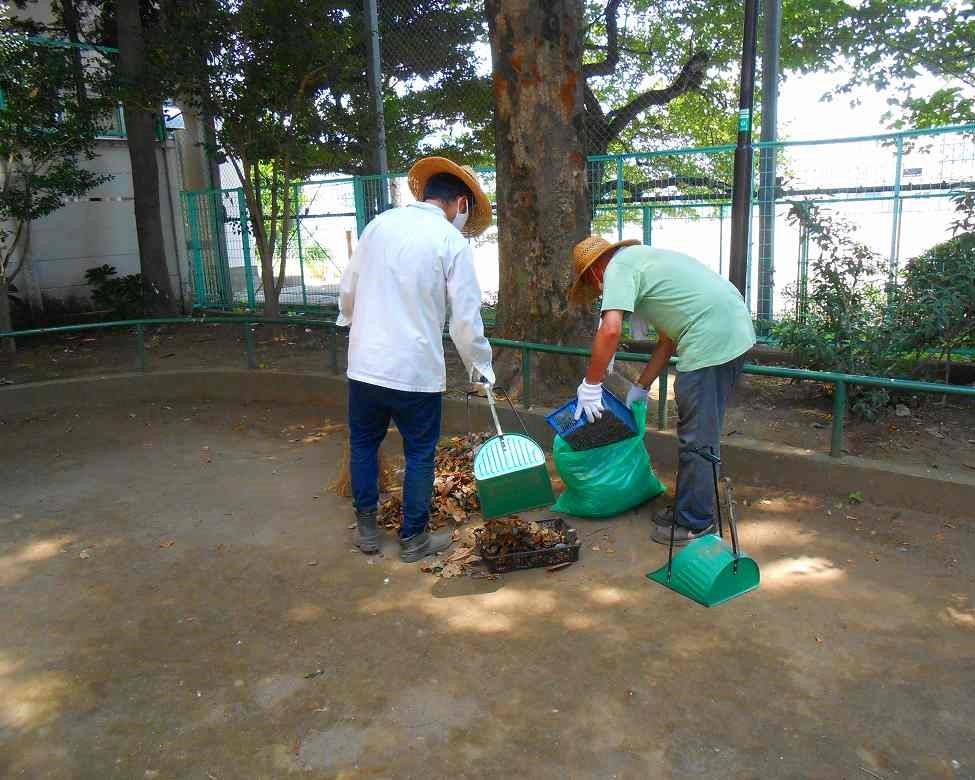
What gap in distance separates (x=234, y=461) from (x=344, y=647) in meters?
2.79

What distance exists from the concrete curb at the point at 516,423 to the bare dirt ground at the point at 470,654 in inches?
5.4

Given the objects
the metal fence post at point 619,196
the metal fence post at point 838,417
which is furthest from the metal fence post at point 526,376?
the metal fence post at point 619,196

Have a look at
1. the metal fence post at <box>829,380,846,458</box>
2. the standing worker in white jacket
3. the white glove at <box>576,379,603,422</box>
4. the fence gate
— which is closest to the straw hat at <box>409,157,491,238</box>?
the standing worker in white jacket

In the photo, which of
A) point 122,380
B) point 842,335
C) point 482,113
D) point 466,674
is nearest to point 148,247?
point 122,380

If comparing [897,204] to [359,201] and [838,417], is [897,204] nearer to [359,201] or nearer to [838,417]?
[838,417]

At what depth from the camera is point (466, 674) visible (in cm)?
305

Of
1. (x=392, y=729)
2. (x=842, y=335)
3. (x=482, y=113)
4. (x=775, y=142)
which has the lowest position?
(x=392, y=729)

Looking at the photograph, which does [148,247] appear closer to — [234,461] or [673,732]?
[234,461]

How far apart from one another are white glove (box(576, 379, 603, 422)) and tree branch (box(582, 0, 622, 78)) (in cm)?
1186

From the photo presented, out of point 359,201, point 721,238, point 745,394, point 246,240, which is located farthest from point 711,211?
point 246,240

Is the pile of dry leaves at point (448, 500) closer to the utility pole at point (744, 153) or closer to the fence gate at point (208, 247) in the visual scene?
the utility pole at point (744, 153)

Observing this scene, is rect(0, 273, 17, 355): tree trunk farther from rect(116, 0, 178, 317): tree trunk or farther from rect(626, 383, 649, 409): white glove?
rect(626, 383, 649, 409): white glove

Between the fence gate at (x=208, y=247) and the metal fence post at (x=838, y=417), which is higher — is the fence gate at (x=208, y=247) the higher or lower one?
the higher one

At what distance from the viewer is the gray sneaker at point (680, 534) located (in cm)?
405
